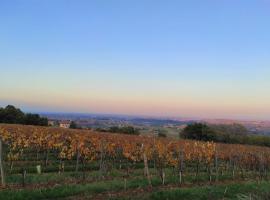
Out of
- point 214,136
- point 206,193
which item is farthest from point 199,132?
point 206,193

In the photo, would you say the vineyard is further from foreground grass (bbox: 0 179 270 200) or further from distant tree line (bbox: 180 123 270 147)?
distant tree line (bbox: 180 123 270 147)

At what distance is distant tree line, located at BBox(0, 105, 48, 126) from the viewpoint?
225 feet

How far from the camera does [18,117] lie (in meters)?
69.5

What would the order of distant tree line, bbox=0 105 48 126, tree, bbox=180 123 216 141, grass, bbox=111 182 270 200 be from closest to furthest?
grass, bbox=111 182 270 200 → distant tree line, bbox=0 105 48 126 → tree, bbox=180 123 216 141

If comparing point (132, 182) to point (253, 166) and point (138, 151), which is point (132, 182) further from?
point (253, 166)

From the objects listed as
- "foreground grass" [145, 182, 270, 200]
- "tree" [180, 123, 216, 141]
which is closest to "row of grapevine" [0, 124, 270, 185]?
"foreground grass" [145, 182, 270, 200]

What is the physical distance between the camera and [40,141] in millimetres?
27938

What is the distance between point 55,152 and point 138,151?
20.2 feet

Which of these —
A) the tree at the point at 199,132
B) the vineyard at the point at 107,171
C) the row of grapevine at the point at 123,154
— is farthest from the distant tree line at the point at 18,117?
the vineyard at the point at 107,171

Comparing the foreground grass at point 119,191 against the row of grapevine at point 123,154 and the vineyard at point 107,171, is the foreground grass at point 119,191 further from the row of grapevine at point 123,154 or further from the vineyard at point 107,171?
the row of grapevine at point 123,154

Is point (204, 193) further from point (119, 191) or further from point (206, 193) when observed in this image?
point (119, 191)

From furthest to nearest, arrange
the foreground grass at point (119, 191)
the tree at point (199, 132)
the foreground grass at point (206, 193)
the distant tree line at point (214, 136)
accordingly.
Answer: the distant tree line at point (214, 136)
the tree at point (199, 132)
the foreground grass at point (206, 193)
the foreground grass at point (119, 191)

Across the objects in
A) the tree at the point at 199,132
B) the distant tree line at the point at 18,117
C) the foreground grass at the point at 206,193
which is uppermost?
the distant tree line at the point at 18,117

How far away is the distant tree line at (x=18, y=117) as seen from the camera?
225ft
